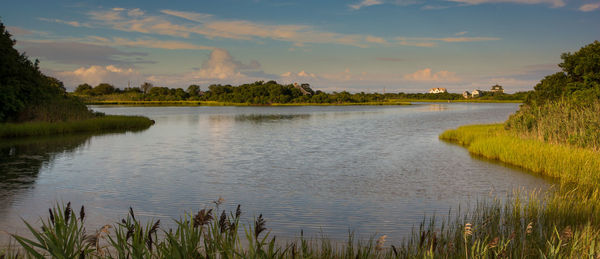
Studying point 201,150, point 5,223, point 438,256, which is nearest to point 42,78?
point 201,150

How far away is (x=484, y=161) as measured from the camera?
20.7 m

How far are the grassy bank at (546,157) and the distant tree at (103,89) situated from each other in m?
145

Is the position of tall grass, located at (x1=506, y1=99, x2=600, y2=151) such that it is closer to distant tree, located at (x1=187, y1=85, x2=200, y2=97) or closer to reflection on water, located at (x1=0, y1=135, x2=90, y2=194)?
reflection on water, located at (x1=0, y1=135, x2=90, y2=194)

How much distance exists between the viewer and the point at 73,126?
114 ft

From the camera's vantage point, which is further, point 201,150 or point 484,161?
point 201,150

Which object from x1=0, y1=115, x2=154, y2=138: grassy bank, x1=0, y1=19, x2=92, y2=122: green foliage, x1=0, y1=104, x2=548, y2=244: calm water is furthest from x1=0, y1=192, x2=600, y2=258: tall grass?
x1=0, y1=19, x2=92, y2=122: green foliage

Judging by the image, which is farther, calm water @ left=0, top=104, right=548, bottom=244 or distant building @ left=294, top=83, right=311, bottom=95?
distant building @ left=294, top=83, right=311, bottom=95

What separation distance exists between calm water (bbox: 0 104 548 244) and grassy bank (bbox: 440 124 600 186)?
0.75 metres

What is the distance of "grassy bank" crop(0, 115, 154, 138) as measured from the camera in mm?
29503

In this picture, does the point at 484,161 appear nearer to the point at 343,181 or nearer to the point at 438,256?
the point at 343,181

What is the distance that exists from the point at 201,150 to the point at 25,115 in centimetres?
1673

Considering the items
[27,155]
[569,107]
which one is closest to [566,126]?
[569,107]

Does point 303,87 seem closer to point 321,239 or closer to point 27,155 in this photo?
point 27,155

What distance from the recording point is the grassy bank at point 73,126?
96.8 feet
